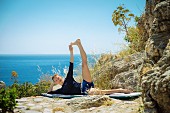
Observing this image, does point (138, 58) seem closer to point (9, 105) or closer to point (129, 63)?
point (129, 63)

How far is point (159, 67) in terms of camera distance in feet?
13.7

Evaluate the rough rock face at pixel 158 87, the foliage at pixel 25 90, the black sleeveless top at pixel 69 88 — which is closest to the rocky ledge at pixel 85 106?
the rough rock face at pixel 158 87

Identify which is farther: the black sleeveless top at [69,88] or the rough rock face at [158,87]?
the black sleeveless top at [69,88]

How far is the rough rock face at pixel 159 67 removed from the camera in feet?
12.9

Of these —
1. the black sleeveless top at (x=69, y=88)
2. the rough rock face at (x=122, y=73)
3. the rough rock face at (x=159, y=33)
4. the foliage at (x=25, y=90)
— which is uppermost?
the rough rock face at (x=159, y=33)

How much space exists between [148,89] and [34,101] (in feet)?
12.7

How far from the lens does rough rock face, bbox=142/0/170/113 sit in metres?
3.94

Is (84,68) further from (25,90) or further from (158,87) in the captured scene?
(158,87)

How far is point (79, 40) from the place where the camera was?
871cm

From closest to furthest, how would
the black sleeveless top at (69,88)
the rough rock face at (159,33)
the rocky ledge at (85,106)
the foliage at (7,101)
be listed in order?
1. the rough rock face at (159,33)
2. the foliage at (7,101)
3. the rocky ledge at (85,106)
4. the black sleeveless top at (69,88)

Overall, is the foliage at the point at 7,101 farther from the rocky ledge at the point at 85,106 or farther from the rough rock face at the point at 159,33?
the rough rock face at the point at 159,33

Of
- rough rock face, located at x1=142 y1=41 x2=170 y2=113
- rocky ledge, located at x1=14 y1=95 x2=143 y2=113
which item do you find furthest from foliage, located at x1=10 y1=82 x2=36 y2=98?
rough rock face, located at x1=142 y1=41 x2=170 y2=113

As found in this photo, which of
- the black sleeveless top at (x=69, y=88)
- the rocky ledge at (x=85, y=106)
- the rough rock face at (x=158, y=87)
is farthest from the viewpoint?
the black sleeveless top at (x=69, y=88)

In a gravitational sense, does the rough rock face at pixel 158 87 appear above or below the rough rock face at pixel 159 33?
below
